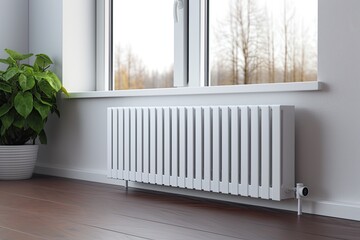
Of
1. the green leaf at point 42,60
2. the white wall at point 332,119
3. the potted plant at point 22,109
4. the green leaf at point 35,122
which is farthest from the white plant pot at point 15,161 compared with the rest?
the white wall at point 332,119

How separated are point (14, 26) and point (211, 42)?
1.65m

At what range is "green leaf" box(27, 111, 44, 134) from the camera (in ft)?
11.9

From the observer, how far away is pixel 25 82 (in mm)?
3510

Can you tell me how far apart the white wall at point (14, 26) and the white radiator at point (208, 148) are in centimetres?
120

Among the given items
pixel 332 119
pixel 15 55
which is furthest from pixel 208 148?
pixel 15 55

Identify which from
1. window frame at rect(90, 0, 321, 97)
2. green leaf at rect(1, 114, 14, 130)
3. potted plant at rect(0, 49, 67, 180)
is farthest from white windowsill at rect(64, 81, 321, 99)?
green leaf at rect(1, 114, 14, 130)

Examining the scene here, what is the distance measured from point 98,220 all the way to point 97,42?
189 cm

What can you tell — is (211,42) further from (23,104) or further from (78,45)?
(23,104)

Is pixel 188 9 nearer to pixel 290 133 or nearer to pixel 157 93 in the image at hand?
pixel 157 93

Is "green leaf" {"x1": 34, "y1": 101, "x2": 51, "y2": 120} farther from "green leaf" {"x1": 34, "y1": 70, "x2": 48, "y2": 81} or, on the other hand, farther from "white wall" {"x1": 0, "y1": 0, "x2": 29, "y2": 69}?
"white wall" {"x1": 0, "y1": 0, "x2": 29, "y2": 69}

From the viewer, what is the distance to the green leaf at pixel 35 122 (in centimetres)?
362

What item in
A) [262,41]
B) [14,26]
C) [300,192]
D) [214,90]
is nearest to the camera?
[300,192]

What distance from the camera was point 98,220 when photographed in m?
2.35

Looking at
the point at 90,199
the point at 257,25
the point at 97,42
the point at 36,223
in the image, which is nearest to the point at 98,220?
the point at 36,223
